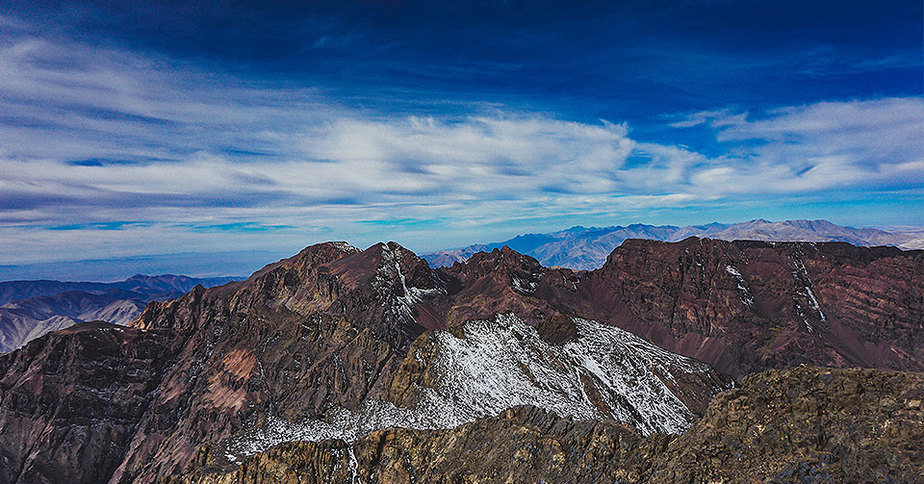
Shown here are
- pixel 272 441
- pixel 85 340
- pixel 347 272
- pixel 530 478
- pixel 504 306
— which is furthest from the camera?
pixel 347 272

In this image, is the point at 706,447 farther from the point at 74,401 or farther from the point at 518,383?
the point at 74,401

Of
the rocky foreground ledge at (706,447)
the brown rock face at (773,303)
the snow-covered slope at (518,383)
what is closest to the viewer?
the rocky foreground ledge at (706,447)

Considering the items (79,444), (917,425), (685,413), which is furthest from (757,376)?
(79,444)

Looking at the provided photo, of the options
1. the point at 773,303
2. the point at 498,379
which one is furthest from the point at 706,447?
the point at 773,303

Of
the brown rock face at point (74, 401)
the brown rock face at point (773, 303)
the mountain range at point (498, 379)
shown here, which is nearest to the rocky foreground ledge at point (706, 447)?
the mountain range at point (498, 379)

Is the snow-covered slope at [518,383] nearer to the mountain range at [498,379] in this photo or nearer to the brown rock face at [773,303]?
the mountain range at [498,379]

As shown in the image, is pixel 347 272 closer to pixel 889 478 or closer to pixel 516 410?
pixel 516 410

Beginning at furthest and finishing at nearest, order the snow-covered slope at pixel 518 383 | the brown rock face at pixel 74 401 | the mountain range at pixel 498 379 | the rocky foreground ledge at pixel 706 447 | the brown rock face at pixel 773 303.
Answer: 1. the brown rock face at pixel 773 303
2. the brown rock face at pixel 74 401
3. the snow-covered slope at pixel 518 383
4. the mountain range at pixel 498 379
5. the rocky foreground ledge at pixel 706 447
